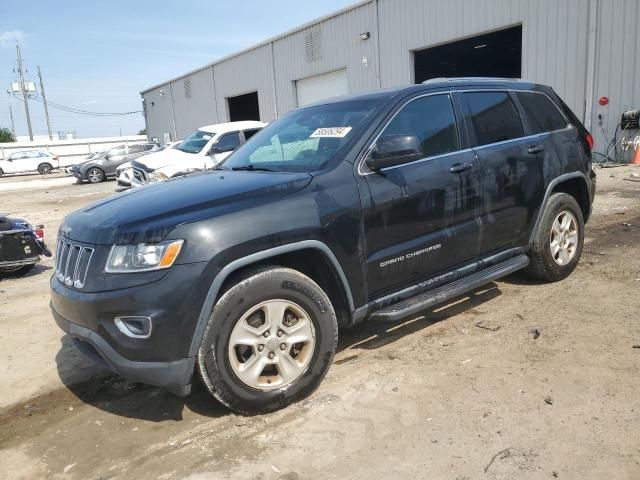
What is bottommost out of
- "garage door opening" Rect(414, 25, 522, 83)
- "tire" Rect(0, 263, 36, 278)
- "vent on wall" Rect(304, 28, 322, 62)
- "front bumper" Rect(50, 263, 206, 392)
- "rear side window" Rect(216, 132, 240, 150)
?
"tire" Rect(0, 263, 36, 278)

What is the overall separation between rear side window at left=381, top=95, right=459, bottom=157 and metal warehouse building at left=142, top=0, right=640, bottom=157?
11833 mm

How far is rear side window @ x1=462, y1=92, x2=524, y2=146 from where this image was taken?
168 inches

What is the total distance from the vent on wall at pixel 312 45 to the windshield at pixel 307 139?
63.5ft

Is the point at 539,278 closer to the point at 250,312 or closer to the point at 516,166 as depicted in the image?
the point at 516,166

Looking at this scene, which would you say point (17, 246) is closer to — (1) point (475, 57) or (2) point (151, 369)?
(2) point (151, 369)

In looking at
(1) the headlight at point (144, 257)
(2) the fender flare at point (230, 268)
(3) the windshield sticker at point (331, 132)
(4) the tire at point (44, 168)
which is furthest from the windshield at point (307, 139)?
(4) the tire at point (44, 168)

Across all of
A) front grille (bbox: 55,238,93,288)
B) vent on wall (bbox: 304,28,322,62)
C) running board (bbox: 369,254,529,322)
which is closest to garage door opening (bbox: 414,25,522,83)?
vent on wall (bbox: 304,28,322,62)

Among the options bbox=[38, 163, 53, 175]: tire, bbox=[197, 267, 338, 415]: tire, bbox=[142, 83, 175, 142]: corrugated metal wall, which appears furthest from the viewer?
bbox=[142, 83, 175, 142]: corrugated metal wall

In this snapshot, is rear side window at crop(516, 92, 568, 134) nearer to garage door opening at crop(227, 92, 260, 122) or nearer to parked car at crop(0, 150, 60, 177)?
garage door opening at crop(227, 92, 260, 122)

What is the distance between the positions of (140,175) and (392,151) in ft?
37.4

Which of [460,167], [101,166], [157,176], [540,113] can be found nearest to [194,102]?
[101,166]

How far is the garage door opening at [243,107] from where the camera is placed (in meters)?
31.5

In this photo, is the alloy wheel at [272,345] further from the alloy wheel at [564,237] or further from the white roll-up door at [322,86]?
the white roll-up door at [322,86]

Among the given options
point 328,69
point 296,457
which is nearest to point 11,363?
point 296,457
